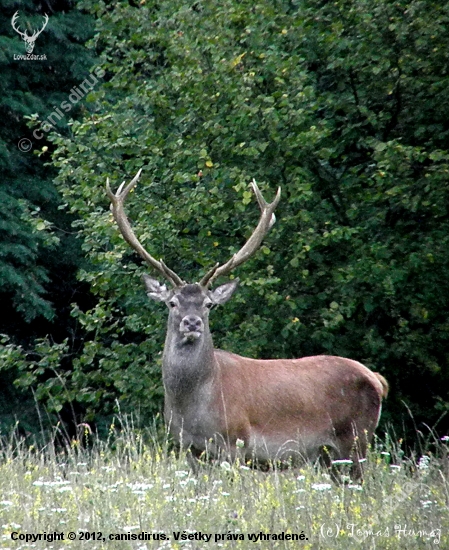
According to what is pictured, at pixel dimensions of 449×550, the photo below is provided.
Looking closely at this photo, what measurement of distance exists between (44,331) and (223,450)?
9.37 meters

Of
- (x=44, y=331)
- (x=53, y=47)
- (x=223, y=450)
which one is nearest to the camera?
(x=223, y=450)

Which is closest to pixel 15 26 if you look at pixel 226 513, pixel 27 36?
pixel 27 36

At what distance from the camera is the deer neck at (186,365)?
7.89 metres

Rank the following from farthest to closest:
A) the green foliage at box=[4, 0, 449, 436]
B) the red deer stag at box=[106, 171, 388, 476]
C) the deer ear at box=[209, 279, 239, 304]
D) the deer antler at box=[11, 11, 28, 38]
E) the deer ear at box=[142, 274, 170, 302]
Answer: the deer antler at box=[11, 11, 28, 38], the green foliage at box=[4, 0, 449, 436], the deer ear at box=[209, 279, 239, 304], the deer ear at box=[142, 274, 170, 302], the red deer stag at box=[106, 171, 388, 476]

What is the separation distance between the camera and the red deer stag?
7.82m

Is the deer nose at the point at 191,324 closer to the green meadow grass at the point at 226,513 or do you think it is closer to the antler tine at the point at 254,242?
the antler tine at the point at 254,242

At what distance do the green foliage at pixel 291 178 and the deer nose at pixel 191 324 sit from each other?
6.23ft

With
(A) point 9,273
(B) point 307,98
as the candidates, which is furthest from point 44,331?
(B) point 307,98

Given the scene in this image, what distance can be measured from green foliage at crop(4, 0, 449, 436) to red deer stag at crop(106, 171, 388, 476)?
4.18 ft

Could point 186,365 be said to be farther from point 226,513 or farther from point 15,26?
point 15,26

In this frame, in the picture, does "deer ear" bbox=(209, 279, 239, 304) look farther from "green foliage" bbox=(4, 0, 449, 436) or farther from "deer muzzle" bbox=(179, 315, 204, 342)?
"green foliage" bbox=(4, 0, 449, 436)

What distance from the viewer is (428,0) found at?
10555mm

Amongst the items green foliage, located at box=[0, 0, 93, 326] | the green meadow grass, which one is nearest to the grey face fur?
the green meadow grass

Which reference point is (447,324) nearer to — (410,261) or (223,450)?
(410,261)
